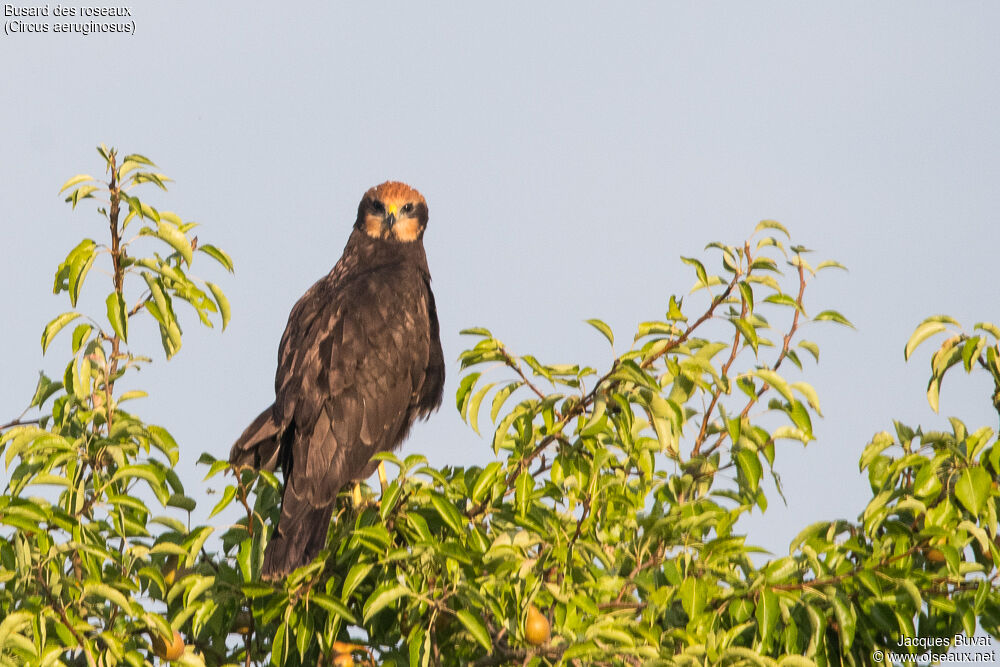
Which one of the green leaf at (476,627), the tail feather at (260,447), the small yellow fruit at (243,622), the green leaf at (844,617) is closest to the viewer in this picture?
the green leaf at (476,627)

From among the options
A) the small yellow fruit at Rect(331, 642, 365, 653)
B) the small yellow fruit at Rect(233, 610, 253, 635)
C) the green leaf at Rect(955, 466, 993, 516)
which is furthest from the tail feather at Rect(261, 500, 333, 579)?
the green leaf at Rect(955, 466, 993, 516)

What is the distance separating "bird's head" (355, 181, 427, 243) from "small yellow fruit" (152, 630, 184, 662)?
3.80 metres

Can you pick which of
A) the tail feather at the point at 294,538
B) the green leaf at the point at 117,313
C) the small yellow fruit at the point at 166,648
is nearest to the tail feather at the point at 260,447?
the tail feather at the point at 294,538

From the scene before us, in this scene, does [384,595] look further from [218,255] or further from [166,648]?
[218,255]

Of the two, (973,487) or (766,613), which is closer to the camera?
(766,613)

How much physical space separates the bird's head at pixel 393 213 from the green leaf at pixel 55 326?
10.8 ft

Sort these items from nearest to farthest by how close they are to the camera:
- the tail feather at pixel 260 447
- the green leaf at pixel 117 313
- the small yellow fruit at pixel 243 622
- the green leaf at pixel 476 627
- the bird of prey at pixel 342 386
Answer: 1. the green leaf at pixel 476 627
2. the green leaf at pixel 117 313
3. the small yellow fruit at pixel 243 622
4. the bird of prey at pixel 342 386
5. the tail feather at pixel 260 447

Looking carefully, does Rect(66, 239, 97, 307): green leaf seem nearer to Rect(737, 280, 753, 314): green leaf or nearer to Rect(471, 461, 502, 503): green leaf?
Rect(471, 461, 502, 503): green leaf

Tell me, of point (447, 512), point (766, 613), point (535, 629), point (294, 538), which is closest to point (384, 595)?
point (447, 512)

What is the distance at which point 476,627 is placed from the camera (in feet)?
9.99

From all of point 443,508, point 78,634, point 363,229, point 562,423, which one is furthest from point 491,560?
point 363,229

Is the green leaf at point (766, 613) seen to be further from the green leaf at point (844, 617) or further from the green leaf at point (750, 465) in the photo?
the green leaf at point (750, 465)

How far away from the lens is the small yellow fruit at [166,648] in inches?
134

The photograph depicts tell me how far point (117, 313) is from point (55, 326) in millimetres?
288
